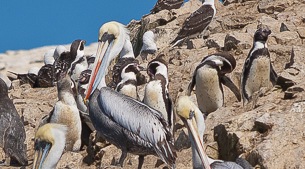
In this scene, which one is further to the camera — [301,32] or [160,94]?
[301,32]

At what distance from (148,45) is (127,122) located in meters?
11.4

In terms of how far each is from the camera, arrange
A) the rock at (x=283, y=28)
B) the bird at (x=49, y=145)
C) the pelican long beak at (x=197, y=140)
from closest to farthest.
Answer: the pelican long beak at (x=197, y=140) → the bird at (x=49, y=145) → the rock at (x=283, y=28)

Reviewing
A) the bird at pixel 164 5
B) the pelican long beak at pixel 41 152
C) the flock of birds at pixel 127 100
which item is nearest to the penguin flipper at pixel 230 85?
the flock of birds at pixel 127 100

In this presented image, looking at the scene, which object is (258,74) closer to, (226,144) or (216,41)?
(216,41)

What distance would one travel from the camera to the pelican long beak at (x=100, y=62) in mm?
16000

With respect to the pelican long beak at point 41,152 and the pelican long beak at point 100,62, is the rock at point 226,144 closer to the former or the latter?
the pelican long beak at point 100,62

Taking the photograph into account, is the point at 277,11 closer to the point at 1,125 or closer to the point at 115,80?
the point at 115,80

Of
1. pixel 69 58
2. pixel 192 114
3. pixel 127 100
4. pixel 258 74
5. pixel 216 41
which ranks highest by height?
pixel 69 58

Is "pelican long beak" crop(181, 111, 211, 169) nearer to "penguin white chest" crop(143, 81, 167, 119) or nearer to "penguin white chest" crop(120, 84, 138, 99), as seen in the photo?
"penguin white chest" crop(143, 81, 167, 119)

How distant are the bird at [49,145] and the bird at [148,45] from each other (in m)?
13.5

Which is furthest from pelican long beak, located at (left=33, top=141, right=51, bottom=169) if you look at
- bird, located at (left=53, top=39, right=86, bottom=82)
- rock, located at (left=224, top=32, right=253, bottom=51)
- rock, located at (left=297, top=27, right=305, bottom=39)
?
bird, located at (left=53, top=39, right=86, bottom=82)

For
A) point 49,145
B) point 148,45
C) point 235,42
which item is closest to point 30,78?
point 148,45

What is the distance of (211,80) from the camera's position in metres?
19.6

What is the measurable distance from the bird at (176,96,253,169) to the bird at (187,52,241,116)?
601cm
